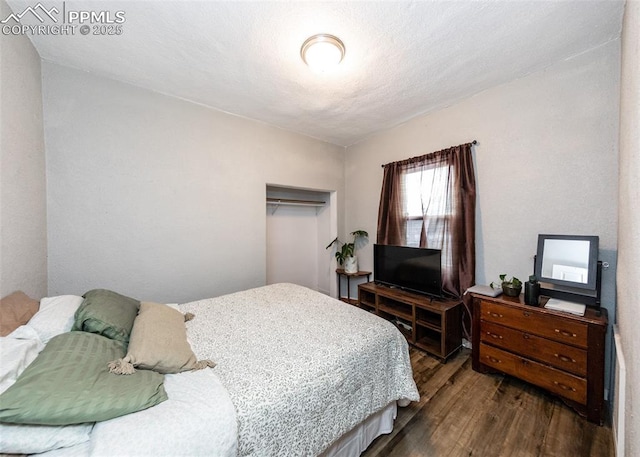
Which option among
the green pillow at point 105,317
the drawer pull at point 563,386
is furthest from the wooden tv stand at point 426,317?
the green pillow at point 105,317

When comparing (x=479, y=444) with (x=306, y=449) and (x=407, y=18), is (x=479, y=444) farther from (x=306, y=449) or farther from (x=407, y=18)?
(x=407, y=18)

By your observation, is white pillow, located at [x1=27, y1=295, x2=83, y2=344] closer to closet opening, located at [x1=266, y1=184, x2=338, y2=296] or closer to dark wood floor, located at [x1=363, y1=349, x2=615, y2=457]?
dark wood floor, located at [x1=363, y1=349, x2=615, y2=457]

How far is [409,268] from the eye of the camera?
2709 mm

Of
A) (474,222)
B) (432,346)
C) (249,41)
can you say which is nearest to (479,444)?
(432,346)

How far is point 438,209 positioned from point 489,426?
1.92m

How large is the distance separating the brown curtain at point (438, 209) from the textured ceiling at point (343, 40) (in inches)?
27.7

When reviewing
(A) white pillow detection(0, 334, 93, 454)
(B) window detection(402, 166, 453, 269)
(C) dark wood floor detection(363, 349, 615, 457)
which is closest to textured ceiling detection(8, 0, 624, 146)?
(B) window detection(402, 166, 453, 269)

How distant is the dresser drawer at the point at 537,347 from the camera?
62.9 inches

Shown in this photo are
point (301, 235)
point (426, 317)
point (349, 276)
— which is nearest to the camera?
point (426, 317)

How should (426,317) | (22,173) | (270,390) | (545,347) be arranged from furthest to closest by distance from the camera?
(426,317)
(545,347)
(22,173)
(270,390)

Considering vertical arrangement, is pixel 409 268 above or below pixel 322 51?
below

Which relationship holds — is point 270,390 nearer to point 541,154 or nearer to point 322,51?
point 322,51

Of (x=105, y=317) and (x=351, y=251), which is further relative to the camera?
(x=351, y=251)

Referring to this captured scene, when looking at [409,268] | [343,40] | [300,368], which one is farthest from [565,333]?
[343,40]
